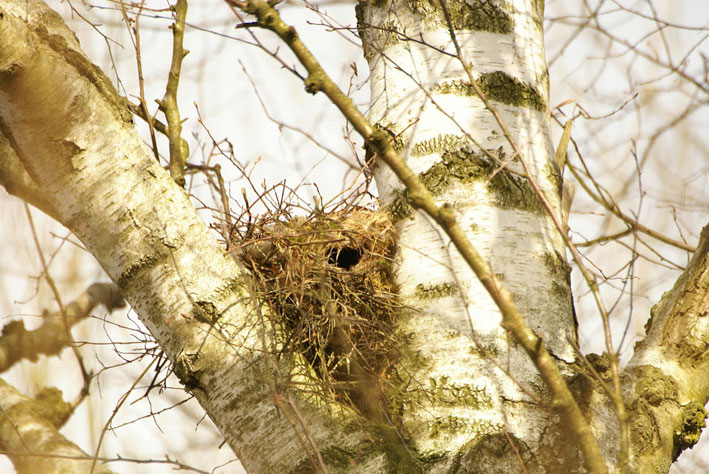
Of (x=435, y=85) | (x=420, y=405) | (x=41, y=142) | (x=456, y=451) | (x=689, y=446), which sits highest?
(x=435, y=85)

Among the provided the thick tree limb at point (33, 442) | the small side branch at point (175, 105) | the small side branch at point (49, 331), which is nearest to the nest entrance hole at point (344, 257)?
the small side branch at point (175, 105)

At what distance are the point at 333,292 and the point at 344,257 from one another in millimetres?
224

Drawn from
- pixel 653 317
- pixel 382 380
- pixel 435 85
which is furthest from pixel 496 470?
pixel 435 85

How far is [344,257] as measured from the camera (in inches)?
80.3

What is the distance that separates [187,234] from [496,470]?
2.81ft

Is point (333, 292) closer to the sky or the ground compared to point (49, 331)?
closer to the ground

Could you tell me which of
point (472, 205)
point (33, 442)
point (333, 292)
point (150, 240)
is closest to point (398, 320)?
point (333, 292)

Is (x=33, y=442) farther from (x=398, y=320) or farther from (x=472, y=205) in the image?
(x=472, y=205)

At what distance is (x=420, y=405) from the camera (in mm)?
1471

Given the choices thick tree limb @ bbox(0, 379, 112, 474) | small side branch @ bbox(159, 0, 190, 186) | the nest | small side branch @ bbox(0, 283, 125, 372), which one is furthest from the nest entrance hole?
thick tree limb @ bbox(0, 379, 112, 474)

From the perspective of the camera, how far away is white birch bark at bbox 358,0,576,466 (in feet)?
4.77

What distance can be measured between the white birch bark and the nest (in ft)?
0.29

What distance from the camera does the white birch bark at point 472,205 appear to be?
145 cm

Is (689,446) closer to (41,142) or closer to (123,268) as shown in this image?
(123,268)
